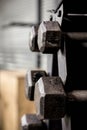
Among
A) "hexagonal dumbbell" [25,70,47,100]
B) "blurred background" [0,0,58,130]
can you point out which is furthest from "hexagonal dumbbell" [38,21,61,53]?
"blurred background" [0,0,58,130]

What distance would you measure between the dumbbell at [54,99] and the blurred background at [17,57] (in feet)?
2.55

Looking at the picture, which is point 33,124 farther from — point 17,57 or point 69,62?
point 17,57

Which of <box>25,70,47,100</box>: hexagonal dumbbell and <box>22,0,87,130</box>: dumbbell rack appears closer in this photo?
<box>22,0,87,130</box>: dumbbell rack

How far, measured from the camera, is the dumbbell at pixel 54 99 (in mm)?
443

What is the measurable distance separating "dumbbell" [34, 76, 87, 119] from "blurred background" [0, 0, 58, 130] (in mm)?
779

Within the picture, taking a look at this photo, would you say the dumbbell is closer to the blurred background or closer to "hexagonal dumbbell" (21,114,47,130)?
"hexagonal dumbbell" (21,114,47,130)

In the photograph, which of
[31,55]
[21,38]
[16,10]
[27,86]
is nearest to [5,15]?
[16,10]

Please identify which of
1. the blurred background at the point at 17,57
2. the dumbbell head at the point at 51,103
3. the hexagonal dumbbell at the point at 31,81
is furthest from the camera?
the blurred background at the point at 17,57

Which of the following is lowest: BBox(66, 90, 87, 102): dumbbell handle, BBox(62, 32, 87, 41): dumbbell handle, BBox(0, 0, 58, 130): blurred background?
BBox(0, 0, 58, 130): blurred background

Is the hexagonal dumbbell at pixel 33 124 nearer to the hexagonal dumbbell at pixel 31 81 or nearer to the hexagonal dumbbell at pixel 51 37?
the hexagonal dumbbell at pixel 31 81

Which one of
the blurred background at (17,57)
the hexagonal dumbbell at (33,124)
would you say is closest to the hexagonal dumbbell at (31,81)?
the hexagonal dumbbell at (33,124)

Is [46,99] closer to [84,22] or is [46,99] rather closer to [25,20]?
[84,22]

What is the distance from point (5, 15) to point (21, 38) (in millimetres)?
866

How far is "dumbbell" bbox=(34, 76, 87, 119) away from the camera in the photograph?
0.44m
